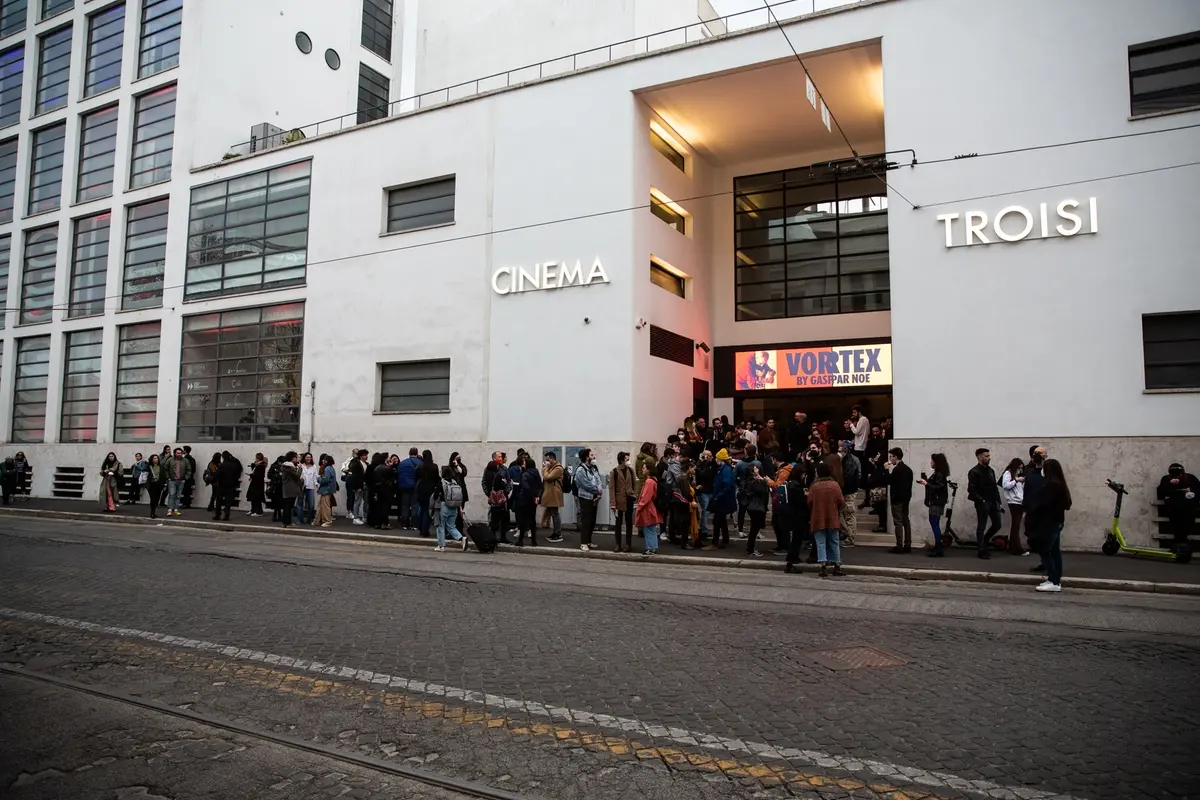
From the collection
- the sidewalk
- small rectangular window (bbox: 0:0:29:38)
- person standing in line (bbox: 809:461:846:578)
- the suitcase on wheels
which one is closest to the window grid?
small rectangular window (bbox: 0:0:29:38)

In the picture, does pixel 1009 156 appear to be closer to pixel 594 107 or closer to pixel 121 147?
pixel 594 107

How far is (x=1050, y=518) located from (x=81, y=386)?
31.5 metres

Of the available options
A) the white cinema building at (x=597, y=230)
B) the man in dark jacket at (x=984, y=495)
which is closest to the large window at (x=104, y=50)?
the white cinema building at (x=597, y=230)

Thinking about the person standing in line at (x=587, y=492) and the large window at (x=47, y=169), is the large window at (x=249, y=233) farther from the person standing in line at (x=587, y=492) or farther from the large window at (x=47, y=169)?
the person standing in line at (x=587, y=492)

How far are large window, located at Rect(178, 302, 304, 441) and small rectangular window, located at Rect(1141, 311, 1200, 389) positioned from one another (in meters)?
21.2

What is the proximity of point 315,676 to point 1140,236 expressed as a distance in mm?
15755

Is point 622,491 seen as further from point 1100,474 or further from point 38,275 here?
point 38,275

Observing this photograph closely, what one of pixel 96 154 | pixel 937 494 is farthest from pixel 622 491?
pixel 96 154

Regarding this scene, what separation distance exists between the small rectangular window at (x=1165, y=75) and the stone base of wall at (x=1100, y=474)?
6310mm

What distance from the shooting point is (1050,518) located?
10180 millimetres

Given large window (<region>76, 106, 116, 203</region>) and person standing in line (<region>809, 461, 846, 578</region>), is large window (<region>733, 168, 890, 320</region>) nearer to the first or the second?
person standing in line (<region>809, 461, 846, 578</region>)

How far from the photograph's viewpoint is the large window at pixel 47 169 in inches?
1232

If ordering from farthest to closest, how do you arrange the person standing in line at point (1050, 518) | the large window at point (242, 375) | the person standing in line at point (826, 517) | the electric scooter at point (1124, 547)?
the large window at point (242, 375)
the electric scooter at point (1124, 547)
the person standing in line at point (826, 517)
the person standing in line at point (1050, 518)

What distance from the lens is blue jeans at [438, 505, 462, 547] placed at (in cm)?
1584
